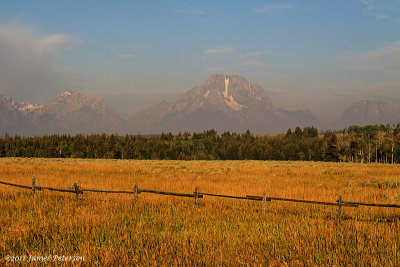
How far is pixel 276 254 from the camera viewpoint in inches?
263

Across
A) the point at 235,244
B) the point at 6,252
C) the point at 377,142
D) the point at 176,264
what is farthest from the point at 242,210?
the point at 377,142

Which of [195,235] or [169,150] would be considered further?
[169,150]

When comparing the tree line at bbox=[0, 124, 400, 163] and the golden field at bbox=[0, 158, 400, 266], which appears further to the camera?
the tree line at bbox=[0, 124, 400, 163]

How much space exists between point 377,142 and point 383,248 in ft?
372

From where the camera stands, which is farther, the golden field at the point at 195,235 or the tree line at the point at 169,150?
the tree line at the point at 169,150

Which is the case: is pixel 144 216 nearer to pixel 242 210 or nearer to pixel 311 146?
pixel 242 210

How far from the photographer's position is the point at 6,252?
6.79 meters

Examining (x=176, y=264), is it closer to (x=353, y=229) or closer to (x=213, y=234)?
(x=213, y=234)

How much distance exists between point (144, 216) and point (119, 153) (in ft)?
405

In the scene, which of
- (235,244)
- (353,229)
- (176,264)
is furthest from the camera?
(353,229)

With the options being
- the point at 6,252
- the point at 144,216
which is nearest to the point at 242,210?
the point at 144,216

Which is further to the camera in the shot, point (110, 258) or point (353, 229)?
point (353, 229)

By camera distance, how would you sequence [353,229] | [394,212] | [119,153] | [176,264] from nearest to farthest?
1. [176,264]
2. [353,229]
3. [394,212]
4. [119,153]

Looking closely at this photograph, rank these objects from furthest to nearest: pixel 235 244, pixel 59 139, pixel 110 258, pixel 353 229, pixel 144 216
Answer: pixel 59 139 → pixel 144 216 → pixel 353 229 → pixel 235 244 → pixel 110 258
